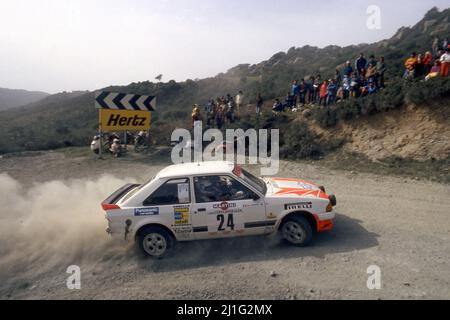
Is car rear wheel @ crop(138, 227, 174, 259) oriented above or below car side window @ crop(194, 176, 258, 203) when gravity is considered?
below

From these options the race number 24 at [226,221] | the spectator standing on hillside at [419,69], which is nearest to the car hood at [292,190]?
the race number 24 at [226,221]

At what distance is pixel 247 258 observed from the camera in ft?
19.3

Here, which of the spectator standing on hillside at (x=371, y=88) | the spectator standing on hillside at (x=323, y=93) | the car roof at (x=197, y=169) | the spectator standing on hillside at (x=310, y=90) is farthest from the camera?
the spectator standing on hillside at (x=310, y=90)

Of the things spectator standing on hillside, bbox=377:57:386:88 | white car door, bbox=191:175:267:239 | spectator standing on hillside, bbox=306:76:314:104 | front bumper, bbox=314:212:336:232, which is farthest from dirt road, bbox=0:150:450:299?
spectator standing on hillside, bbox=306:76:314:104

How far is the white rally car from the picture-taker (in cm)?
599

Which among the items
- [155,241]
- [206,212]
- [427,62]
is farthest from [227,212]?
[427,62]

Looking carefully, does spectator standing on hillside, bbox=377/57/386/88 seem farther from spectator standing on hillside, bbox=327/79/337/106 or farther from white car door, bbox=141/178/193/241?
white car door, bbox=141/178/193/241

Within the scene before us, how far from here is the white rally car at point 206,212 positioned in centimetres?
599

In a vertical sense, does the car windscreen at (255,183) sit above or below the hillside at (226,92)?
below

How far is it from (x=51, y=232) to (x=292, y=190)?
495cm

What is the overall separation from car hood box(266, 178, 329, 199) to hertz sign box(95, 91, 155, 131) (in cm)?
882

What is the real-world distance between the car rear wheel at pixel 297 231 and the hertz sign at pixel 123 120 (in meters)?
9.88

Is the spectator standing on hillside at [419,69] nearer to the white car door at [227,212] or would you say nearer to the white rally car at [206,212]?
the white rally car at [206,212]

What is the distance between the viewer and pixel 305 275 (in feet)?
17.1
